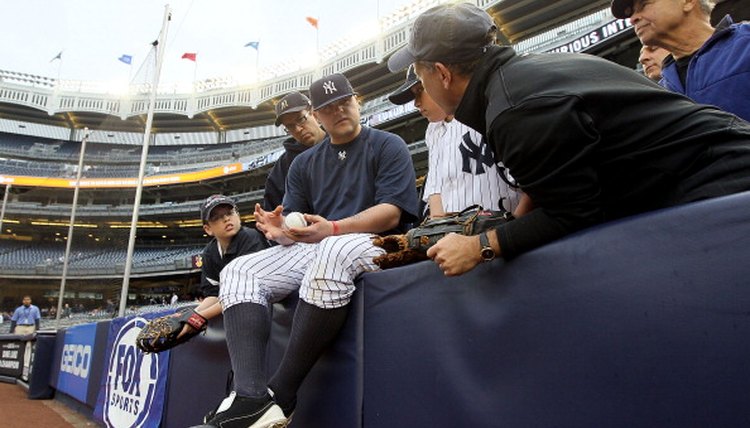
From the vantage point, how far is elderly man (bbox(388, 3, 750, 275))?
920mm

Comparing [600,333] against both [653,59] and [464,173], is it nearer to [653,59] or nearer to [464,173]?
[464,173]

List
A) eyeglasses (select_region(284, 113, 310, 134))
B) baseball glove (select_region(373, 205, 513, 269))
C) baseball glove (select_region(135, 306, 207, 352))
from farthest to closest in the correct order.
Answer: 1. eyeglasses (select_region(284, 113, 310, 134))
2. baseball glove (select_region(135, 306, 207, 352))
3. baseball glove (select_region(373, 205, 513, 269))

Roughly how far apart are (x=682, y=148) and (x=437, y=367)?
0.75m

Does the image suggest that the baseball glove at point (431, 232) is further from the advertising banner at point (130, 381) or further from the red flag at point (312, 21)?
the red flag at point (312, 21)

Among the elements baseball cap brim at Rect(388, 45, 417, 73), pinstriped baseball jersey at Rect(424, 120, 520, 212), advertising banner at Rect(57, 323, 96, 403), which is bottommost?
advertising banner at Rect(57, 323, 96, 403)

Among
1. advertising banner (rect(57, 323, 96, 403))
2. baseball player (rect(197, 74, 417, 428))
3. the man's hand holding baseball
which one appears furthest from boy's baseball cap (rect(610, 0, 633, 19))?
advertising banner (rect(57, 323, 96, 403))

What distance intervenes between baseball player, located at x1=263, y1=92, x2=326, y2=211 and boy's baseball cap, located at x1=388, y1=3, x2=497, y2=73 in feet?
5.30

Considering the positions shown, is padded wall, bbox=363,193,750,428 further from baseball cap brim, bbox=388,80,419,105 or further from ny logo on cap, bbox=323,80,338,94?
ny logo on cap, bbox=323,80,338,94

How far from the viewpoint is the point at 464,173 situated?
174 cm

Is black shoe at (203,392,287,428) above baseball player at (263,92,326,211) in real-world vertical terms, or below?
below

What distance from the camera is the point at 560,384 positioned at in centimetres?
88

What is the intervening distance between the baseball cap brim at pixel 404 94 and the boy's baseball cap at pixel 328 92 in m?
0.21

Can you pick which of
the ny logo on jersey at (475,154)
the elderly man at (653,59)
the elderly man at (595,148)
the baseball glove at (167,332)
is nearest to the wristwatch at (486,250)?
the elderly man at (595,148)

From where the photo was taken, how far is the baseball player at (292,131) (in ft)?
9.23
